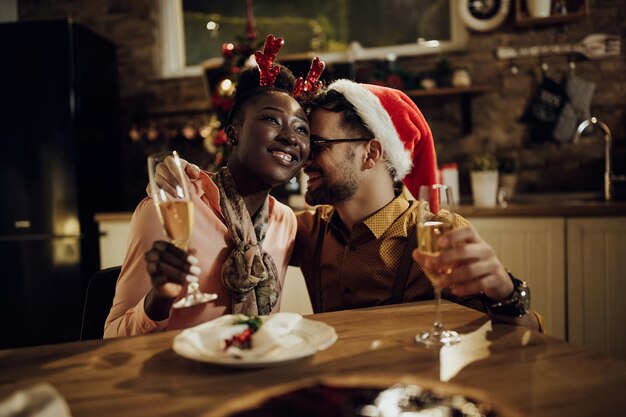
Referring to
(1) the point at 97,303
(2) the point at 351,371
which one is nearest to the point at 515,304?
(2) the point at 351,371

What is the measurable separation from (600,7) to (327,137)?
2.80 meters

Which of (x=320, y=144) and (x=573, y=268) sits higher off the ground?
(x=320, y=144)

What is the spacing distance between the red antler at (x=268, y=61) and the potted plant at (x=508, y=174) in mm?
2263

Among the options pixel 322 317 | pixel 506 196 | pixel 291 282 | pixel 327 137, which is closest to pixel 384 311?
pixel 322 317

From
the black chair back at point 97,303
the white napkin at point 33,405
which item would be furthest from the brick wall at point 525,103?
the white napkin at point 33,405

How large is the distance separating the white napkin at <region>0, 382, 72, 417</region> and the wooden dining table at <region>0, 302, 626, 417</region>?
140mm

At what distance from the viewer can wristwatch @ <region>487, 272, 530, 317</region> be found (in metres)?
1.11

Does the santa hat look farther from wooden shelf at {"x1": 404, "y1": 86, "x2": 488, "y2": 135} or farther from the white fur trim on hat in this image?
wooden shelf at {"x1": 404, "y1": 86, "x2": 488, "y2": 135}

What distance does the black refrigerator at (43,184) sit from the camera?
341 centimetres

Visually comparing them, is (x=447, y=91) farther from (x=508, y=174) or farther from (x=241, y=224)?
(x=241, y=224)

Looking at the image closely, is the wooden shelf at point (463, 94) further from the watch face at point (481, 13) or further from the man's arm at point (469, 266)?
the man's arm at point (469, 266)

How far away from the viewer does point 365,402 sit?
67 cm

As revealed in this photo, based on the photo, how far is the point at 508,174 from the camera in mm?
3424

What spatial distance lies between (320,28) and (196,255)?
302 cm
